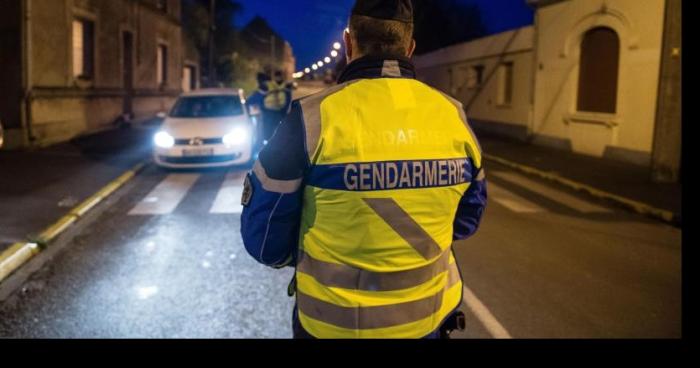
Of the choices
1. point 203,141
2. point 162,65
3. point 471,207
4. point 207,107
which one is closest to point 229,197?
point 203,141

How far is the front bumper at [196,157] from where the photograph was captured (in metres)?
12.7

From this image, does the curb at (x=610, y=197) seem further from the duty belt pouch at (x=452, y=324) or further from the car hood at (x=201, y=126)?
the duty belt pouch at (x=452, y=324)

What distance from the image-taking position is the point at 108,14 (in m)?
21.5

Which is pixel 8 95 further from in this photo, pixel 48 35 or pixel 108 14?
pixel 108 14

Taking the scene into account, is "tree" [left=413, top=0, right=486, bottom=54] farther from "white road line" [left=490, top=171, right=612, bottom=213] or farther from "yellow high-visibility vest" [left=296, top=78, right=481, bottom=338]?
"yellow high-visibility vest" [left=296, top=78, right=481, bottom=338]

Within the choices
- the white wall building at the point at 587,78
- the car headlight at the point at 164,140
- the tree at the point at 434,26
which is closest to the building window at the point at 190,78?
the tree at the point at 434,26

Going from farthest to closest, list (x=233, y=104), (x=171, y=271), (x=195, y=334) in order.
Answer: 1. (x=233, y=104)
2. (x=171, y=271)
3. (x=195, y=334)

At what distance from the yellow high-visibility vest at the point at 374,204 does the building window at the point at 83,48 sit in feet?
62.0

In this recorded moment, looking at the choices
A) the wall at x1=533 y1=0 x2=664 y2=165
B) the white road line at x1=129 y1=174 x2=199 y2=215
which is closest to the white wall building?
the wall at x1=533 y1=0 x2=664 y2=165

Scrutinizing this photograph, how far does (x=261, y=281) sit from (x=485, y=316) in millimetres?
2004

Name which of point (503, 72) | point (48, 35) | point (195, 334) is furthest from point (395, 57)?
point (503, 72)

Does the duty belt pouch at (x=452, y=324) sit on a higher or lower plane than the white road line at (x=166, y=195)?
higher

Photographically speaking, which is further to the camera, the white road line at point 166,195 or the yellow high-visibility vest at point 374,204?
the white road line at point 166,195
